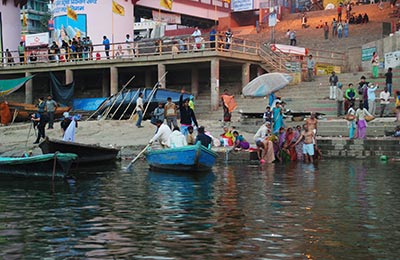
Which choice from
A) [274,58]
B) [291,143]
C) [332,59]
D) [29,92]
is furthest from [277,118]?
[29,92]

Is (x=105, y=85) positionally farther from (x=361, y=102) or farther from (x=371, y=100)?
(x=371, y=100)

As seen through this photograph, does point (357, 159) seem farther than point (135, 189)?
Yes

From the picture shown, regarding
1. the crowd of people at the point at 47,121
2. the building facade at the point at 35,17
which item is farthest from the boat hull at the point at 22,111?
the building facade at the point at 35,17

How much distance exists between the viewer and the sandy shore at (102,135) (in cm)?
2123

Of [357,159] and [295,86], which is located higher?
[295,86]

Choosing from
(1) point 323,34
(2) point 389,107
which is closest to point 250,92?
(2) point 389,107

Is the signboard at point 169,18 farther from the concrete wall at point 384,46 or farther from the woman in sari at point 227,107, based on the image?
the woman in sari at point 227,107

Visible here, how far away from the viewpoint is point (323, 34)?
41094mm

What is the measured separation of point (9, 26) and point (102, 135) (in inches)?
928

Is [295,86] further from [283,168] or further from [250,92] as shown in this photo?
[283,168]

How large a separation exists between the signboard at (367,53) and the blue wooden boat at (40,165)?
2031 cm

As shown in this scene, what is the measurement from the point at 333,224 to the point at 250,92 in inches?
535

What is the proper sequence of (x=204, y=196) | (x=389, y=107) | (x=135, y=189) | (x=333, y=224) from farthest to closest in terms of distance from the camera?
(x=389, y=107), (x=135, y=189), (x=204, y=196), (x=333, y=224)

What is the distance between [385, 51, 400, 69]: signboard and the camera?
2806 centimetres
